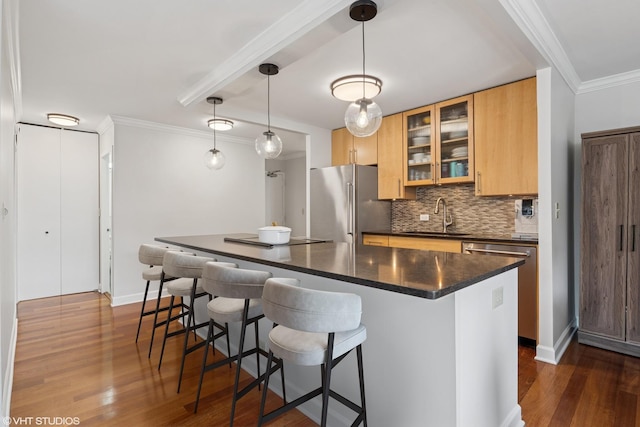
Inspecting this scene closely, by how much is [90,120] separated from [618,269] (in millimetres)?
5951

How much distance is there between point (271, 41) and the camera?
2268 millimetres

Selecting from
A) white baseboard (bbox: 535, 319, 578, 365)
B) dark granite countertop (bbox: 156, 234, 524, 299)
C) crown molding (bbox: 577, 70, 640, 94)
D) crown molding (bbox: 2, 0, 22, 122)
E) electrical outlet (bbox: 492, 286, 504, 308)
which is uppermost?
crown molding (bbox: 577, 70, 640, 94)

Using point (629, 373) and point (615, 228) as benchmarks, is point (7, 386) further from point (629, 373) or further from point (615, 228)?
point (615, 228)

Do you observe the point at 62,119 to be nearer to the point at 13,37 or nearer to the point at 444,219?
the point at 13,37

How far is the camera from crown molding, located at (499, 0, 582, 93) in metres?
1.88

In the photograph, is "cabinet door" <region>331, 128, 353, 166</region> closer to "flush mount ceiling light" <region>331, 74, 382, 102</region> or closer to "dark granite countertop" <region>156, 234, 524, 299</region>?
"flush mount ceiling light" <region>331, 74, 382, 102</region>

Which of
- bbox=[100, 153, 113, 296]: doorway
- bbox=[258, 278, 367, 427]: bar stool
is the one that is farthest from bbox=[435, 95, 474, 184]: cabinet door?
bbox=[100, 153, 113, 296]: doorway

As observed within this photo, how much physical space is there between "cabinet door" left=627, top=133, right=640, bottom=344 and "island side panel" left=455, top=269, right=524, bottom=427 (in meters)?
1.68

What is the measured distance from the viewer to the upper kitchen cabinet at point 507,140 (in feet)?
9.91

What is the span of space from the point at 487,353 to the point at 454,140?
256 centimetres

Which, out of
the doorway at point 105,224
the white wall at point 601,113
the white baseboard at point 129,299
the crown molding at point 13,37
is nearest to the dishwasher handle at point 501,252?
the white wall at point 601,113

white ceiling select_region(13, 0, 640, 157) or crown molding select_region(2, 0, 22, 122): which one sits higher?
white ceiling select_region(13, 0, 640, 157)

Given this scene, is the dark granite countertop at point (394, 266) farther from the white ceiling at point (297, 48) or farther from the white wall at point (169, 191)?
the white wall at point (169, 191)

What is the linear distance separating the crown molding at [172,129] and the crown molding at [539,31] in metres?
4.24
